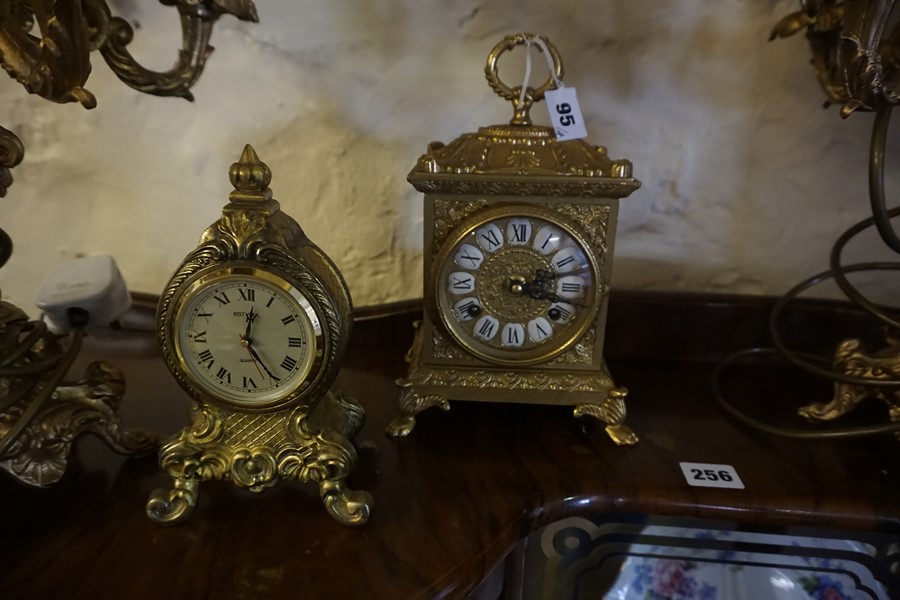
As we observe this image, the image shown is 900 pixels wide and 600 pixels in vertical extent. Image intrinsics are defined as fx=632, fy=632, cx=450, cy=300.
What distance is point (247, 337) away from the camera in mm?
600

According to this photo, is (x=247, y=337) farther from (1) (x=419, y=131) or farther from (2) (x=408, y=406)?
(1) (x=419, y=131)

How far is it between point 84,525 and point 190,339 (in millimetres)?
223

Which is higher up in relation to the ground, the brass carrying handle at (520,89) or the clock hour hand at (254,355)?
the brass carrying handle at (520,89)

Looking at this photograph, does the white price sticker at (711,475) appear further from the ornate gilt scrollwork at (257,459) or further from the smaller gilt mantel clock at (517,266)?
the ornate gilt scrollwork at (257,459)

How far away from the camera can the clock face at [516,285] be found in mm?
→ 709

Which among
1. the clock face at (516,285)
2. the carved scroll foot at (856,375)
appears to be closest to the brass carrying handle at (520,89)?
the clock face at (516,285)

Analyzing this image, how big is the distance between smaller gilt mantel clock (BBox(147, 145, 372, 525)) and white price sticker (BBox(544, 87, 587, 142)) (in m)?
0.30

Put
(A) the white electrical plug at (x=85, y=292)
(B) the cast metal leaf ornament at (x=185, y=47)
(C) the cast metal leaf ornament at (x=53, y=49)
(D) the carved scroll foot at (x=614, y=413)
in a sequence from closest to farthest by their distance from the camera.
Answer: (C) the cast metal leaf ornament at (x=53, y=49) → (B) the cast metal leaf ornament at (x=185, y=47) → (D) the carved scroll foot at (x=614, y=413) → (A) the white electrical plug at (x=85, y=292)

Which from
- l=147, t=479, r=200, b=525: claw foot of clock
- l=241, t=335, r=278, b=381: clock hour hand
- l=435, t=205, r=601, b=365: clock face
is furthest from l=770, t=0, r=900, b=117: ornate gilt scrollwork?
l=147, t=479, r=200, b=525: claw foot of clock

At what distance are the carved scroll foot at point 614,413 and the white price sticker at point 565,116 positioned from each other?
0.31 meters

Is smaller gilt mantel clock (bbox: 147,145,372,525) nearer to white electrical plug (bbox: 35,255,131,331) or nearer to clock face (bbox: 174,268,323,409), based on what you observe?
clock face (bbox: 174,268,323,409)

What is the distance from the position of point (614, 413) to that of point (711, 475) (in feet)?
0.41

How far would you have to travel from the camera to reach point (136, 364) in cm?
96

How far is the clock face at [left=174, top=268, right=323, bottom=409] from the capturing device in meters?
0.59
